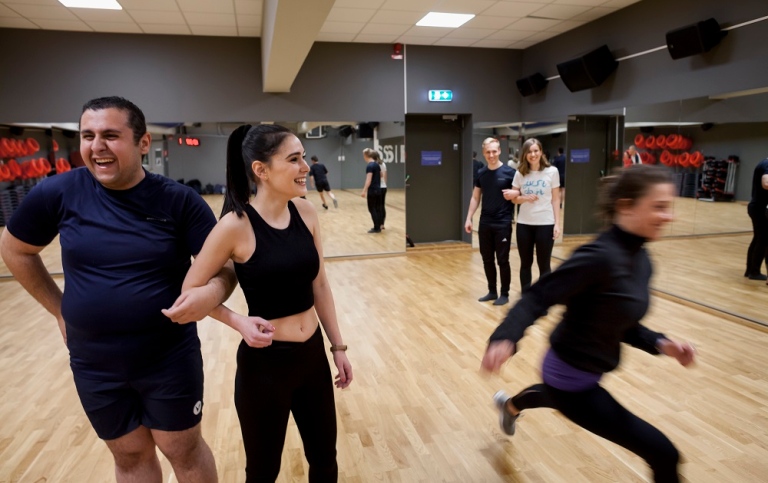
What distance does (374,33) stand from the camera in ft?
24.4

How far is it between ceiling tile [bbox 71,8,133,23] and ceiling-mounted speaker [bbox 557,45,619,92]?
5.69m

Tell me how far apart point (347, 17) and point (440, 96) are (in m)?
2.33

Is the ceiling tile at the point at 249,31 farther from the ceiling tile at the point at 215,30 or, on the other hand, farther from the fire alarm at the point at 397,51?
the fire alarm at the point at 397,51

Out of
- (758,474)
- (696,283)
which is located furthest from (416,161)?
(758,474)

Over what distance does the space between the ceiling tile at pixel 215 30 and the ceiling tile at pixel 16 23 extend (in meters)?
1.95

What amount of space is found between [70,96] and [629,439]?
784 centimetres

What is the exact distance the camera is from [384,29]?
721 cm

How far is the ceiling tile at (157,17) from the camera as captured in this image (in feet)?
20.5

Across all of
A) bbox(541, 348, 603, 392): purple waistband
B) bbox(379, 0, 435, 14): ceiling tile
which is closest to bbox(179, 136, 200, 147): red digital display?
bbox(379, 0, 435, 14): ceiling tile

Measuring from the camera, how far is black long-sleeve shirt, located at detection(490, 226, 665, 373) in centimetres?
165

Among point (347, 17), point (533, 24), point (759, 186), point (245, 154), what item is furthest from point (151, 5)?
point (759, 186)

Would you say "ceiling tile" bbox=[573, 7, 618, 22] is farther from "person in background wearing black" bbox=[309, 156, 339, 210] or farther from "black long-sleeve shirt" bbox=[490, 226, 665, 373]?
"black long-sleeve shirt" bbox=[490, 226, 665, 373]

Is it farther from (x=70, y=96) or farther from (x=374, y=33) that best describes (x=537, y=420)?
(x=70, y=96)

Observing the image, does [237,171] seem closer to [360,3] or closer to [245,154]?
[245,154]
